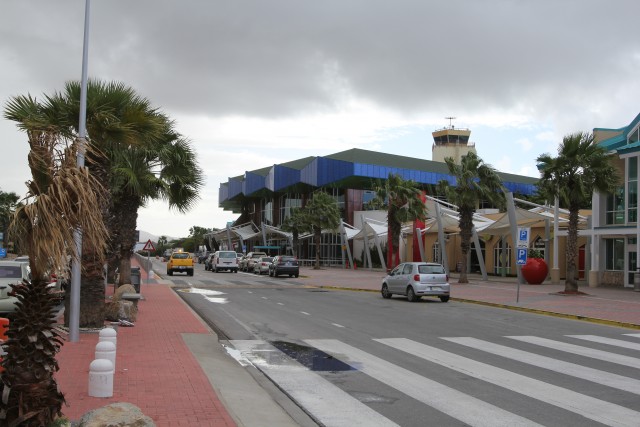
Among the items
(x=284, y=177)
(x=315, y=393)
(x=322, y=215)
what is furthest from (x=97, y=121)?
(x=284, y=177)

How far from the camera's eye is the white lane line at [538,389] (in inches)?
296

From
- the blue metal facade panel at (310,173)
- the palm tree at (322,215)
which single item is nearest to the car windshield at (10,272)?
the palm tree at (322,215)

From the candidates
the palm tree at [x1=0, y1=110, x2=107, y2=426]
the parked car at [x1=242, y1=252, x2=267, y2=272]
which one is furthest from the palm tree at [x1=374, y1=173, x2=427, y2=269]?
the palm tree at [x1=0, y1=110, x2=107, y2=426]

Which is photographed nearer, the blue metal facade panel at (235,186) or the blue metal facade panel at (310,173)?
the blue metal facade panel at (310,173)

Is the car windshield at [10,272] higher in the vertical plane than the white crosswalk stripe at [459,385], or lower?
higher

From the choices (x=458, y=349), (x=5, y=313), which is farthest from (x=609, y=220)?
(x=5, y=313)

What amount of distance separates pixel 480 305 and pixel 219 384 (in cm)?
1626

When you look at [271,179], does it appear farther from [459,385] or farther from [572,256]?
[459,385]

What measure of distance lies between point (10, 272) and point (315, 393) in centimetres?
1141

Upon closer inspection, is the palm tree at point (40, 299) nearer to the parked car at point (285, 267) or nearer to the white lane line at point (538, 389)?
the white lane line at point (538, 389)

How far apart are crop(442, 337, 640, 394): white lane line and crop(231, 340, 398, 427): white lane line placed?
3.82 meters

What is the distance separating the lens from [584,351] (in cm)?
1245

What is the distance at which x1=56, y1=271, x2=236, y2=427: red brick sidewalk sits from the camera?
711 cm

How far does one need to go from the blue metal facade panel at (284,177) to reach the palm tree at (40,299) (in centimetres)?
7397
